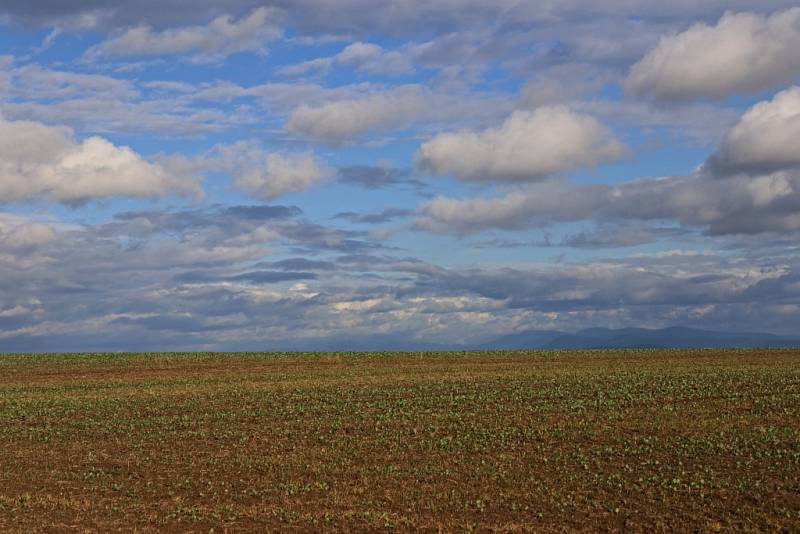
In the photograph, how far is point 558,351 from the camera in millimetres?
93000

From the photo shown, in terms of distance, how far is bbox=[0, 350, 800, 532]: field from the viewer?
2164cm

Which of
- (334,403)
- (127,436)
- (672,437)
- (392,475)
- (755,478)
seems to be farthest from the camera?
(334,403)

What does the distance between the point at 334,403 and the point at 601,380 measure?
19535 millimetres

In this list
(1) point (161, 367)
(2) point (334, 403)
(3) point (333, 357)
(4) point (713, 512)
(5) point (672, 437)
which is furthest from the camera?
(3) point (333, 357)

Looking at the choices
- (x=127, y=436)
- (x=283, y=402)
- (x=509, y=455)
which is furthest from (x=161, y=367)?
(x=509, y=455)

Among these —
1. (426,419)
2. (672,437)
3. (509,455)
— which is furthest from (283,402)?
(672,437)

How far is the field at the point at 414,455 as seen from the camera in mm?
21641

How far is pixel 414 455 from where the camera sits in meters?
28.8

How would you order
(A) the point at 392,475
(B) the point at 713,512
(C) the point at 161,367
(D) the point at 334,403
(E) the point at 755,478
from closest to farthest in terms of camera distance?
(B) the point at 713,512 → (E) the point at 755,478 → (A) the point at 392,475 → (D) the point at 334,403 → (C) the point at 161,367

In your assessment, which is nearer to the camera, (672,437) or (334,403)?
(672,437)

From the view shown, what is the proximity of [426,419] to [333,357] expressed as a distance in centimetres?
5084

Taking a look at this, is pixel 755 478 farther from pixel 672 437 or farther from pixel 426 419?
pixel 426 419

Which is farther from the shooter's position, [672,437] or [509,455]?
[672,437]

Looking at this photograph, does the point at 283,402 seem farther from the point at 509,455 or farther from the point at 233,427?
the point at 509,455
